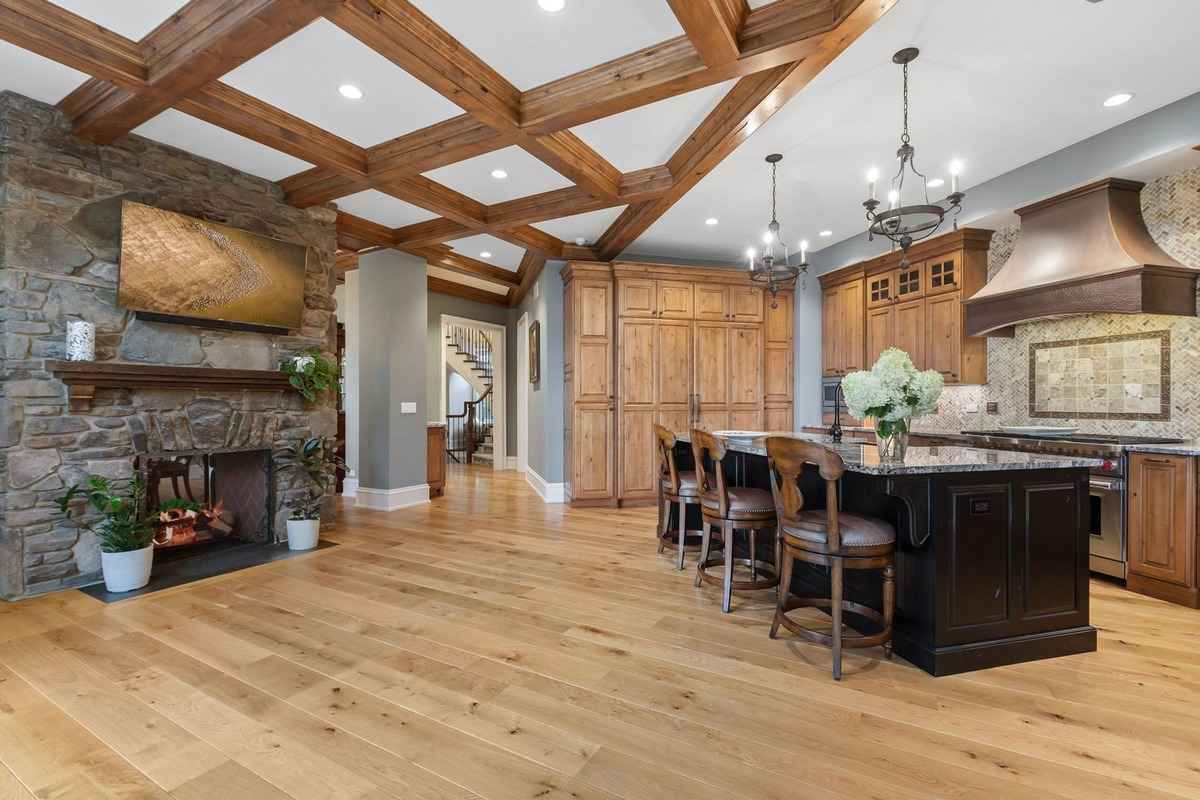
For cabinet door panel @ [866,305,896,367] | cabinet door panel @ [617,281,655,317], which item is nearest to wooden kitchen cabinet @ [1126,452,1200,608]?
cabinet door panel @ [866,305,896,367]

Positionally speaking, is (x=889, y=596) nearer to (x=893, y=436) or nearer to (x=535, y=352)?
(x=893, y=436)

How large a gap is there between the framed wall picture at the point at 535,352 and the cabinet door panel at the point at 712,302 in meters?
1.98

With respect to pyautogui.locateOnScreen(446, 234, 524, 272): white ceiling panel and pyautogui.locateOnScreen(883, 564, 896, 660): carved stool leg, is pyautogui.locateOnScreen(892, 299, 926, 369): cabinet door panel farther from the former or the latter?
pyautogui.locateOnScreen(446, 234, 524, 272): white ceiling panel

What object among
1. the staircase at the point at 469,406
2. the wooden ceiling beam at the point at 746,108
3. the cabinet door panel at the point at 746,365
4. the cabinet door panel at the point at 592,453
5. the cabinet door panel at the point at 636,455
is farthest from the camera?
the staircase at the point at 469,406

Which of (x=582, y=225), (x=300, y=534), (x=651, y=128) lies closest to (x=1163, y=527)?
(x=651, y=128)

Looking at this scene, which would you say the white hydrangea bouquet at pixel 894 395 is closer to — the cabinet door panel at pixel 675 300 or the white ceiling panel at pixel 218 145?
the cabinet door panel at pixel 675 300

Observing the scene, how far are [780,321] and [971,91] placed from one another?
11.3ft

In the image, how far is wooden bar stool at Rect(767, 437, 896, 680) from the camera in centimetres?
225

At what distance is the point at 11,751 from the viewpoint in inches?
69.6

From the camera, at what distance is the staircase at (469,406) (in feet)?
34.1

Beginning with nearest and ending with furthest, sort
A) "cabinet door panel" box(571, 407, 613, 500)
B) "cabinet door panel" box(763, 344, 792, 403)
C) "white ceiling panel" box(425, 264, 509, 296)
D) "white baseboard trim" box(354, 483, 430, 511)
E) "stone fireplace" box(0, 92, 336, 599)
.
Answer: "stone fireplace" box(0, 92, 336, 599) < "white baseboard trim" box(354, 483, 430, 511) < "cabinet door panel" box(571, 407, 613, 500) < "cabinet door panel" box(763, 344, 792, 403) < "white ceiling panel" box(425, 264, 509, 296)

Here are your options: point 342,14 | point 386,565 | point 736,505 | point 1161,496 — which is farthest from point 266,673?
point 1161,496

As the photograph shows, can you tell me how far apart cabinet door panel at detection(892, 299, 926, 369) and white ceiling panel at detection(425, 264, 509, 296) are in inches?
208

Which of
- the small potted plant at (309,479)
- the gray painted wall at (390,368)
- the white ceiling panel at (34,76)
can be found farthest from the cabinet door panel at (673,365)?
the white ceiling panel at (34,76)
